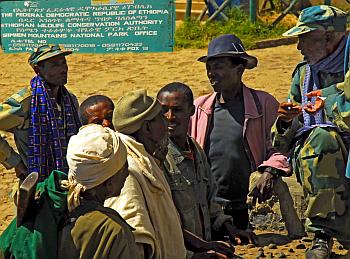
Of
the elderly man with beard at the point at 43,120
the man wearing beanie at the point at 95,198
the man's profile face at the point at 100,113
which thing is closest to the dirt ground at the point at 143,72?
the elderly man with beard at the point at 43,120

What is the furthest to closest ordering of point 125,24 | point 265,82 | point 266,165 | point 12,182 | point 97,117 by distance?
1. point 125,24
2. point 265,82
3. point 12,182
4. point 266,165
5. point 97,117

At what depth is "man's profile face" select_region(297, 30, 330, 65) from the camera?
5.69 metres

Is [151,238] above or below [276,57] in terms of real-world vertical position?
above

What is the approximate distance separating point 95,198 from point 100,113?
5.19ft

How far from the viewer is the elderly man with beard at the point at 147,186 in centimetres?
408

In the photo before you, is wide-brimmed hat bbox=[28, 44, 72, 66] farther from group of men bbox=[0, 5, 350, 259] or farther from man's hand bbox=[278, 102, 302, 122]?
man's hand bbox=[278, 102, 302, 122]

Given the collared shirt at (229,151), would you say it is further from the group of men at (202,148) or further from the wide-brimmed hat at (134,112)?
the wide-brimmed hat at (134,112)

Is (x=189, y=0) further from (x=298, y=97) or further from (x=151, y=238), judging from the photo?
(x=151, y=238)

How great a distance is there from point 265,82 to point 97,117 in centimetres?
754

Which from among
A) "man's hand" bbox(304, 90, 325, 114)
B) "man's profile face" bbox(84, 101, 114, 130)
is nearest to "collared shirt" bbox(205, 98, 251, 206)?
"man's hand" bbox(304, 90, 325, 114)

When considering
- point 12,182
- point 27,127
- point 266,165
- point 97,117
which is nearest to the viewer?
point 97,117

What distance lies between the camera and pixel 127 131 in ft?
14.3

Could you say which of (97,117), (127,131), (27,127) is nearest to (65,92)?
(27,127)

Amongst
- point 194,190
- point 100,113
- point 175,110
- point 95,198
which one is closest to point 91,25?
point 100,113
